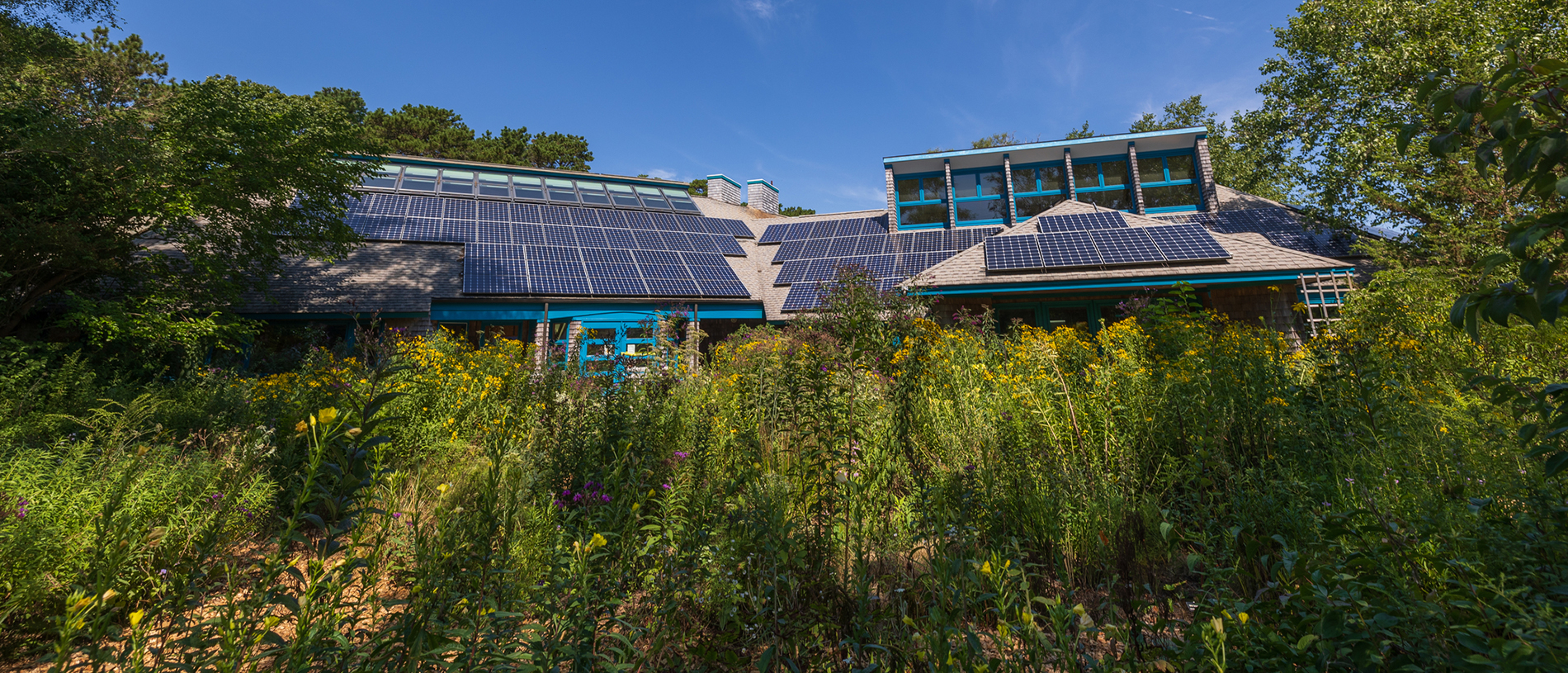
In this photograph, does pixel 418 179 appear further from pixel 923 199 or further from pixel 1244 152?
pixel 1244 152

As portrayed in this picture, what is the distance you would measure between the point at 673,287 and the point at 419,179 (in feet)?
39.4

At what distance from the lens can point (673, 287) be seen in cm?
1538

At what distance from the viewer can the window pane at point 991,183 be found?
61.5 feet

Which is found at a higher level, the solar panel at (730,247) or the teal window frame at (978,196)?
the teal window frame at (978,196)

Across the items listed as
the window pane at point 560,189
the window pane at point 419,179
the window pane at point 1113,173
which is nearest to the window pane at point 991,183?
the window pane at point 1113,173

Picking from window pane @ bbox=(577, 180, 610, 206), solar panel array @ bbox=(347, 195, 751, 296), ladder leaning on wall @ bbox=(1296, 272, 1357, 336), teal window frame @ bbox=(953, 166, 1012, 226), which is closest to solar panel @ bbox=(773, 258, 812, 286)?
solar panel array @ bbox=(347, 195, 751, 296)

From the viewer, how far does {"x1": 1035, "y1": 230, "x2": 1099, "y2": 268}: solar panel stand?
40.1 ft

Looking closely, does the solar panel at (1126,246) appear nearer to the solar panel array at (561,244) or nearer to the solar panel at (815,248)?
the solar panel at (815,248)

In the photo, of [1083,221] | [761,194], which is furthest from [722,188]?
[1083,221]

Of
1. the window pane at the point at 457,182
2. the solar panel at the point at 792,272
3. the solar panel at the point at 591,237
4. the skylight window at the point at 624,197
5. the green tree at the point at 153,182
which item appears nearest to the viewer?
the green tree at the point at 153,182

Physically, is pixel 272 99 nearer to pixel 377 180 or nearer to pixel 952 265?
pixel 377 180

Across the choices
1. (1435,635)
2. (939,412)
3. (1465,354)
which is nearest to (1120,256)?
(1465,354)

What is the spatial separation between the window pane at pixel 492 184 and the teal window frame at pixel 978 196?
15.6m

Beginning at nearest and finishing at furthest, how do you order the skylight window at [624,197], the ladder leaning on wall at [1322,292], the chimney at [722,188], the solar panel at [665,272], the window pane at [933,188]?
1. the ladder leaning on wall at [1322,292]
2. the solar panel at [665,272]
3. the window pane at [933,188]
4. the skylight window at [624,197]
5. the chimney at [722,188]
